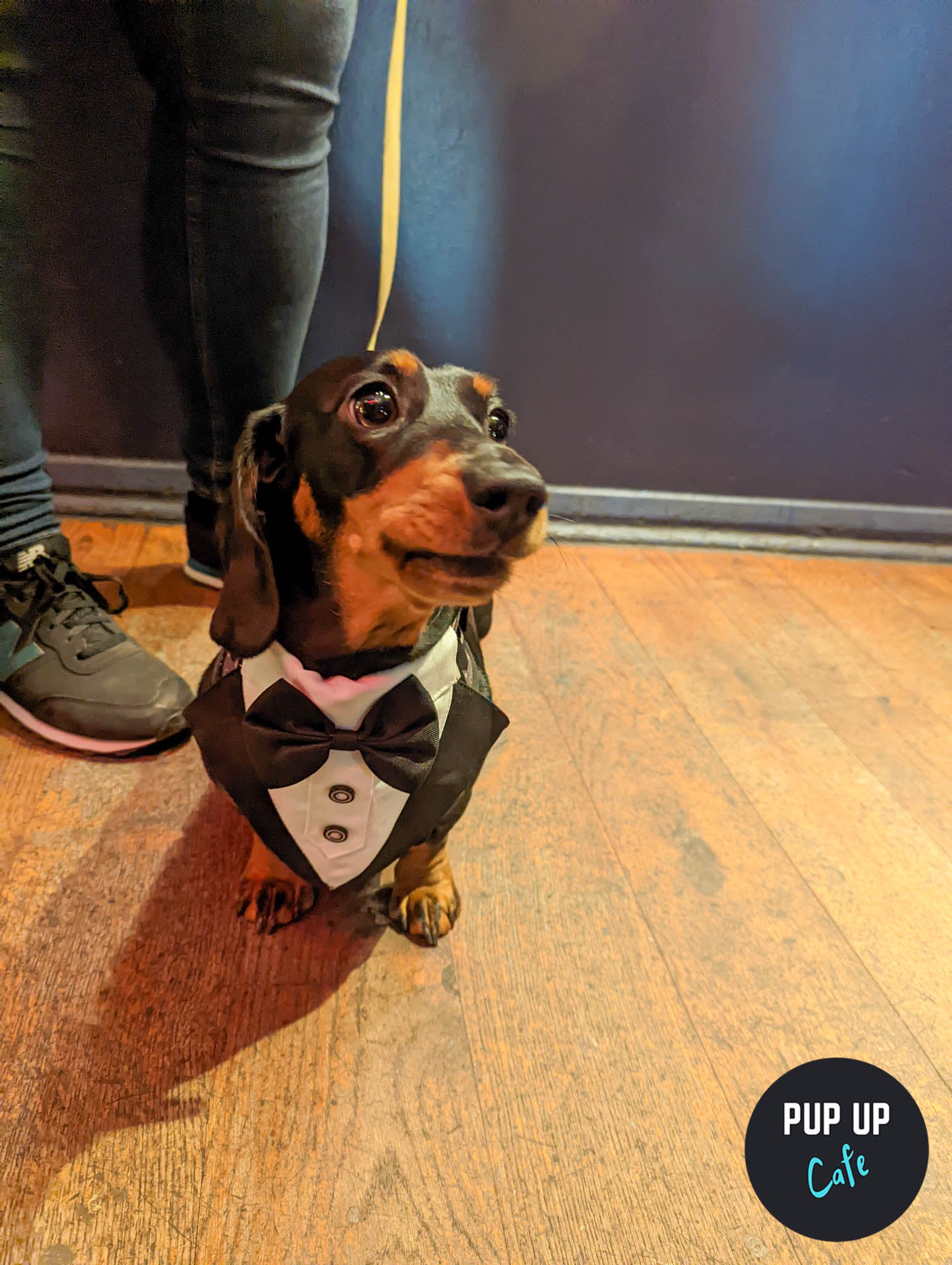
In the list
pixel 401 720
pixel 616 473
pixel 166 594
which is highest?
pixel 401 720

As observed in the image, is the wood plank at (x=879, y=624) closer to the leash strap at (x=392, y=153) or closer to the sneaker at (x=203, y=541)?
the leash strap at (x=392, y=153)

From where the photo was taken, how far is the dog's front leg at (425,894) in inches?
34.0

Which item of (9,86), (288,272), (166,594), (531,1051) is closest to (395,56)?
(288,272)

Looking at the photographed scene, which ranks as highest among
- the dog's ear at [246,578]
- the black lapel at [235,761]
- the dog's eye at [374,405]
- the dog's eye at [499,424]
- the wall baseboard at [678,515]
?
the dog's eye at [374,405]

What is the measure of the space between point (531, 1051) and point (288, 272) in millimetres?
1131

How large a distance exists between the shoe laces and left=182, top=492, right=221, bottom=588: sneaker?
281mm

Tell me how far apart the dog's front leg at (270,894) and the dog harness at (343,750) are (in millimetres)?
76

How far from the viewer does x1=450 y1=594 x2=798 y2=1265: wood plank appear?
64cm

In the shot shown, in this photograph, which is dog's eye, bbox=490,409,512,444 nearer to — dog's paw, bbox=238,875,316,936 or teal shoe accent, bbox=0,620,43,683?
dog's paw, bbox=238,875,316,936

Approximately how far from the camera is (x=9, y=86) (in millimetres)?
967

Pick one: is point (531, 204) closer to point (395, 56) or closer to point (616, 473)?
point (616, 473)

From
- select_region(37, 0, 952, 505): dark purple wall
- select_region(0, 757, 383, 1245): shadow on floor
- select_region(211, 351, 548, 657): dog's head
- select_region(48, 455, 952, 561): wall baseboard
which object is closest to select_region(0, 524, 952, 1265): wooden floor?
select_region(0, 757, 383, 1245): shadow on floor

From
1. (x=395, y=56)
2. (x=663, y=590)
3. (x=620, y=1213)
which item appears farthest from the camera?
(x=663, y=590)

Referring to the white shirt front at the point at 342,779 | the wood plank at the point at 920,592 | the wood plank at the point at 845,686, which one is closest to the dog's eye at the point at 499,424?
the white shirt front at the point at 342,779
